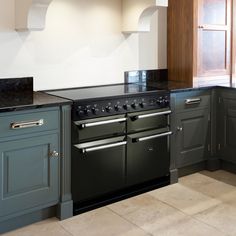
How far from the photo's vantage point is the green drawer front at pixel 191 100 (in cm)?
345

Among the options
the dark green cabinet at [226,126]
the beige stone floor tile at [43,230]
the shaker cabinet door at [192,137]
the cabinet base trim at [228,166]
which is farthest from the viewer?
the cabinet base trim at [228,166]

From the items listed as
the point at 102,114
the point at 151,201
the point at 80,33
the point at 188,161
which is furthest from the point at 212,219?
the point at 80,33

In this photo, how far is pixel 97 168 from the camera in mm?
2916

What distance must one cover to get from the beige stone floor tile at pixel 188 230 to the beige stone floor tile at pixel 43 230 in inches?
25.2

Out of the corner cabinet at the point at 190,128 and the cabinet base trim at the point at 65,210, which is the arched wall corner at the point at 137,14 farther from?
the cabinet base trim at the point at 65,210

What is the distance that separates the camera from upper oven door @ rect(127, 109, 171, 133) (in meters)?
3.08

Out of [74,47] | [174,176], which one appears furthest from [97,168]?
[74,47]

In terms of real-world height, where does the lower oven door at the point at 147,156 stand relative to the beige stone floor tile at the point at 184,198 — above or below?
above

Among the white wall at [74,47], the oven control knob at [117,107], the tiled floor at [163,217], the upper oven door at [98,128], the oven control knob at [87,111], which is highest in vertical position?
the white wall at [74,47]

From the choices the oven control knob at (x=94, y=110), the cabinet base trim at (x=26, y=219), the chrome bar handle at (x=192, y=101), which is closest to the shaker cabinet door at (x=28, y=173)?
the cabinet base trim at (x=26, y=219)

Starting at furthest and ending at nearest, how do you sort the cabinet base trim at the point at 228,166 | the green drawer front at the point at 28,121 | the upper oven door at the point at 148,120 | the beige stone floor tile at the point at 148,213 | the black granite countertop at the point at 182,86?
the cabinet base trim at the point at 228,166, the black granite countertop at the point at 182,86, the upper oven door at the point at 148,120, the beige stone floor tile at the point at 148,213, the green drawer front at the point at 28,121

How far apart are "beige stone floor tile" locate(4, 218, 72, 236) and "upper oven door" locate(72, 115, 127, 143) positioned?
1.99 feet

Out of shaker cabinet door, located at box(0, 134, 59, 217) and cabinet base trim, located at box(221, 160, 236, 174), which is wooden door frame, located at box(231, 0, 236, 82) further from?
shaker cabinet door, located at box(0, 134, 59, 217)

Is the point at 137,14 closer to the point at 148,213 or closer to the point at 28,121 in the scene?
the point at 28,121
